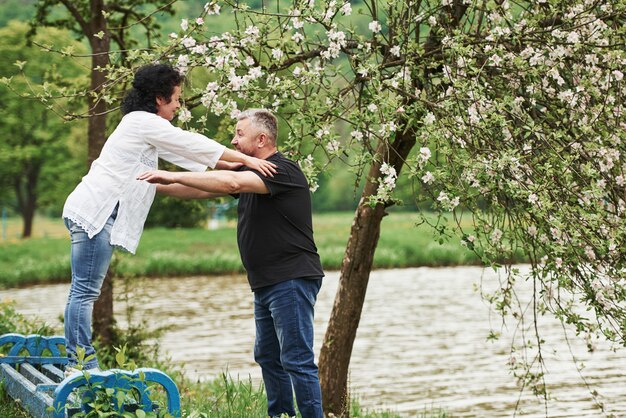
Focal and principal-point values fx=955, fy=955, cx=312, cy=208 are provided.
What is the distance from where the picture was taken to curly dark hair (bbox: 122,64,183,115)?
19.0ft

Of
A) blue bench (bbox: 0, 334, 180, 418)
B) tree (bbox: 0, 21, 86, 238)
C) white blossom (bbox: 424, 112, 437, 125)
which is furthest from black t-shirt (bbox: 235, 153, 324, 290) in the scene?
tree (bbox: 0, 21, 86, 238)

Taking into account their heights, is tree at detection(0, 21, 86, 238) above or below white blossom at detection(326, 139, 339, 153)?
above

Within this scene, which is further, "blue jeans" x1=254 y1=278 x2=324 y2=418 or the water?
the water

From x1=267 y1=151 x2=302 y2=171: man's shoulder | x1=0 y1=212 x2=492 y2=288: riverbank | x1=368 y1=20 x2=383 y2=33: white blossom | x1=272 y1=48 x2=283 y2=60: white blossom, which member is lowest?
x1=0 y1=212 x2=492 y2=288: riverbank

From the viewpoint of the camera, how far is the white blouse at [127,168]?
5.64 m

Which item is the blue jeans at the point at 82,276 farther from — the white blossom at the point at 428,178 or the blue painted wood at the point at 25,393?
the white blossom at the point at 428,178

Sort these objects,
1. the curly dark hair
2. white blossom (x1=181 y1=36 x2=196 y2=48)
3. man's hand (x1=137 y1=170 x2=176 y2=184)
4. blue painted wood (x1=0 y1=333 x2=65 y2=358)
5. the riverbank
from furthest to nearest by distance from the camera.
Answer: the riverbank < blue painted wood (x1=0 y1=333 x2=65 y2=358) < white blossom (x1=181 y1=36 x2=196 y2=48) < the curly dark hair < man's hand (x1=137 y1=170 x2=176 y2=184)

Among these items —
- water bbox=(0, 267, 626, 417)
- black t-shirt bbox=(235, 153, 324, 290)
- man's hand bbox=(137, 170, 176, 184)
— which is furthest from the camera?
water bbox=(0, 267, 626, 417)

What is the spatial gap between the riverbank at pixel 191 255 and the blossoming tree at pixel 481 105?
1963 centimetres

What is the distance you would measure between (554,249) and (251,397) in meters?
2.94

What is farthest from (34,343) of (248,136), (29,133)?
(29,133)

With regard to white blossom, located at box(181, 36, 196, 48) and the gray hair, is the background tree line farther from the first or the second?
the gray hair

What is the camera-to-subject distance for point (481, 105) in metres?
6.41

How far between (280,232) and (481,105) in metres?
1.71
